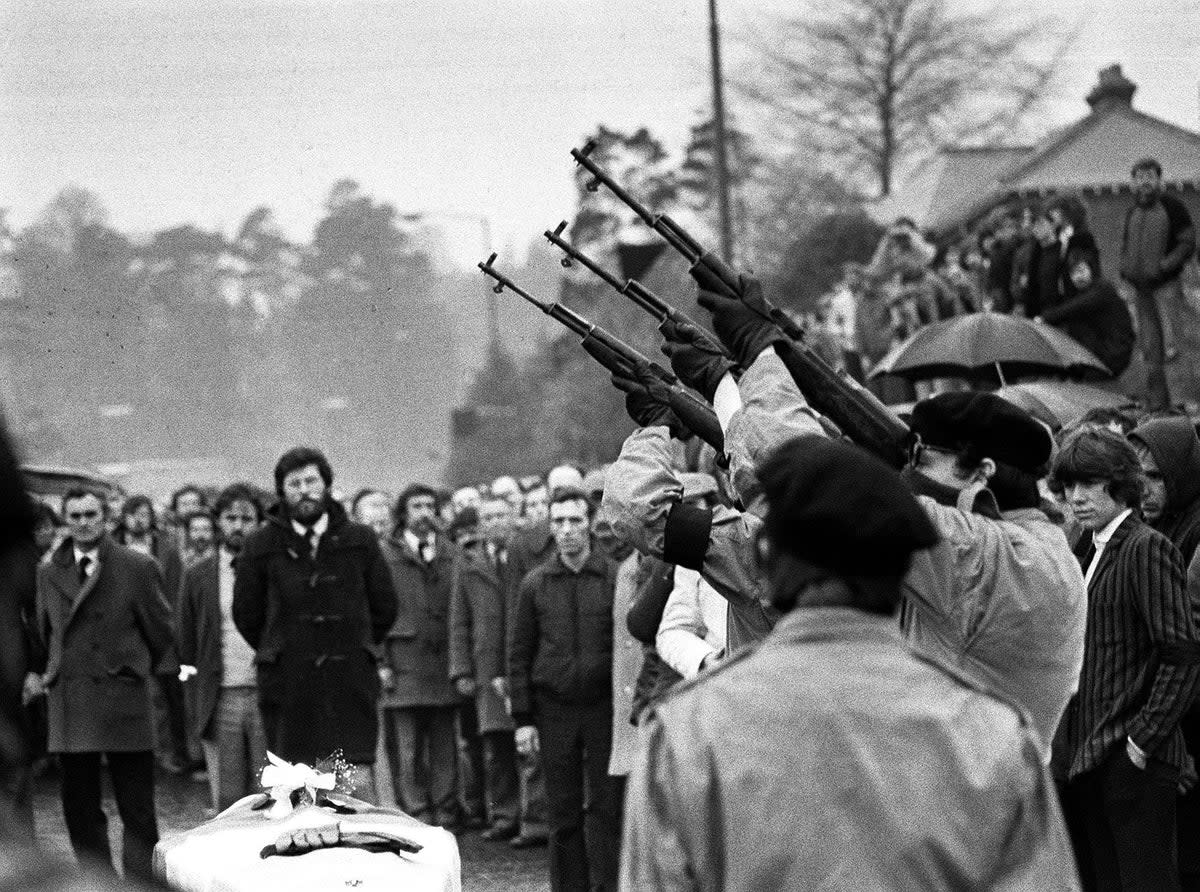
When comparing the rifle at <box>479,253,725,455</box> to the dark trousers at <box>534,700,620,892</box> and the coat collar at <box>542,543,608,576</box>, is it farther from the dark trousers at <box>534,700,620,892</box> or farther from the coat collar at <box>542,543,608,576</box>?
the coat collar at <box>542,543,608,576</box>

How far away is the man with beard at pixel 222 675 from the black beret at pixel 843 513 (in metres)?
9.78

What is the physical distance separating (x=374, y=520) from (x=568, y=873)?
22.6ft

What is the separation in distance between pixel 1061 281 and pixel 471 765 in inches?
Answer: 251

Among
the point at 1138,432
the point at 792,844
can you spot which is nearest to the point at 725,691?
the point at 792,844

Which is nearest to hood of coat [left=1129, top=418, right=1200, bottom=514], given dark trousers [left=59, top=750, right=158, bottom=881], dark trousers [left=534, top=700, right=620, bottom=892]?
dark trousers [left=534, top=700, right=620, bottom=892]

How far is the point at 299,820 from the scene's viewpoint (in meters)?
9.45

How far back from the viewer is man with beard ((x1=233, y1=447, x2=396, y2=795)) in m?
13.9

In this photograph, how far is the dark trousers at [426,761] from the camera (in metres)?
17.8

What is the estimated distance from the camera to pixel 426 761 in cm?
1817

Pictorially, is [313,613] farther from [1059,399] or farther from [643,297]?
[643,297]

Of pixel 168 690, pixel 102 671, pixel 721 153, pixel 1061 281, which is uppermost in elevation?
pixel 721 153

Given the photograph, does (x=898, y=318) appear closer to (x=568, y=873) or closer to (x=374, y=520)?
(x=374, y=520)

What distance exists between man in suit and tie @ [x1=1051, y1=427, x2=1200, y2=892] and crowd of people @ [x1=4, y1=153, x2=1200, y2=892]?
1 cm

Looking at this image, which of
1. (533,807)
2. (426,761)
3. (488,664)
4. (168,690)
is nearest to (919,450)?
(533,807)
